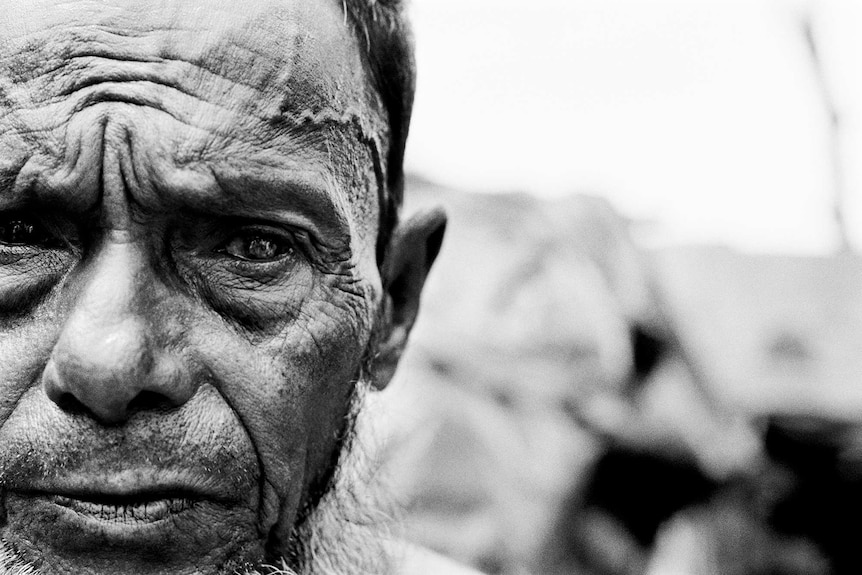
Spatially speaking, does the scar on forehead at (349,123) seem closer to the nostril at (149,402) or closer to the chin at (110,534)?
the nostril at (149,402)

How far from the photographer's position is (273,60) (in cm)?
191

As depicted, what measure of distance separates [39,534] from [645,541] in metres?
4.39

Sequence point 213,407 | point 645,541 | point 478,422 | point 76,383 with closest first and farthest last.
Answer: point 76,383 → point 213,407 → point 478,422 → point 645,541

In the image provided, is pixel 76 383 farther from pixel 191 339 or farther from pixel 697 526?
pixel 697 526

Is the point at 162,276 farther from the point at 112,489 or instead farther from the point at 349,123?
the point at 349,123

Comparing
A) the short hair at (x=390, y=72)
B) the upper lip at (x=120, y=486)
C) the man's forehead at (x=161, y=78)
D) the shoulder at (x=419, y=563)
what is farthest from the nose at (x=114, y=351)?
the shoulder at (x=419, y=563)

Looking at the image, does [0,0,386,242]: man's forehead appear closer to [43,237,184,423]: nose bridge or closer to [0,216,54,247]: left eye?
[0,216,54,247]: left eye

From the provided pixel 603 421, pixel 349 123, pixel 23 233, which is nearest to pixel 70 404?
pixel 23 233

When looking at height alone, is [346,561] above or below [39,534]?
below

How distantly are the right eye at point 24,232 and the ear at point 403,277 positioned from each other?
918mm

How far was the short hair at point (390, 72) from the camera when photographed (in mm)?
2252

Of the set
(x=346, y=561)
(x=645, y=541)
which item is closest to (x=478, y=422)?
(x=645, y=541)

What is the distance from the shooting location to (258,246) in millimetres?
1917

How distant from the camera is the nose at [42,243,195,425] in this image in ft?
5.27
